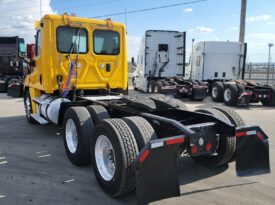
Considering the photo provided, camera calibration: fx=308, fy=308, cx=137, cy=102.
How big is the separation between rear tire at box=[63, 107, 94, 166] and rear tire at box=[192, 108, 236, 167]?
5.86 feet

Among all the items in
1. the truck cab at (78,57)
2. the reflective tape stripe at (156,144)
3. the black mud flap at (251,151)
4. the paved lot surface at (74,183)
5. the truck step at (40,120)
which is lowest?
the paved lot surface at (74,183)

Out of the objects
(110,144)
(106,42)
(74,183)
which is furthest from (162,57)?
(110,144)

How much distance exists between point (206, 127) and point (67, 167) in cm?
246

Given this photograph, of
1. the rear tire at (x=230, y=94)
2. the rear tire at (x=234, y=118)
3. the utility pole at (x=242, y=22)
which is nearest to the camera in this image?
the rear tire at (x=234, y=118)

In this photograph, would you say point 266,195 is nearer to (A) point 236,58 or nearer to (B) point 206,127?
(B) point 206,127

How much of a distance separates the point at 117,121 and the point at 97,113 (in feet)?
3.67

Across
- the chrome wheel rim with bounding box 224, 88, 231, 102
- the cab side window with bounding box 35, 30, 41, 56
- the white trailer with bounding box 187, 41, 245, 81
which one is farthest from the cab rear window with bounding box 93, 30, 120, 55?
the white trailer with bounding box 187, 41, 245, 81

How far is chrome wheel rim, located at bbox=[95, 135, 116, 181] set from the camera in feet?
13.7

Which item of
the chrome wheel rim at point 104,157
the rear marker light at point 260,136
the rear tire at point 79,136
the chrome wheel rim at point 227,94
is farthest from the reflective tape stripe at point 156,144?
the chrome wheel rim at point 227,94

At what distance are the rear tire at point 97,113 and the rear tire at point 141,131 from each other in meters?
1.04

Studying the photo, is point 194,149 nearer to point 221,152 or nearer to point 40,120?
point 221,152

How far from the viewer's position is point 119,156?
3594 millimetres

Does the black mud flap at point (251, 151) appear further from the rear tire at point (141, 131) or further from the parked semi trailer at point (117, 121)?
the rear tire at point (141, 131)

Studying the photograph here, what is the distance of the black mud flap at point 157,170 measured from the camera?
324 centimetres
